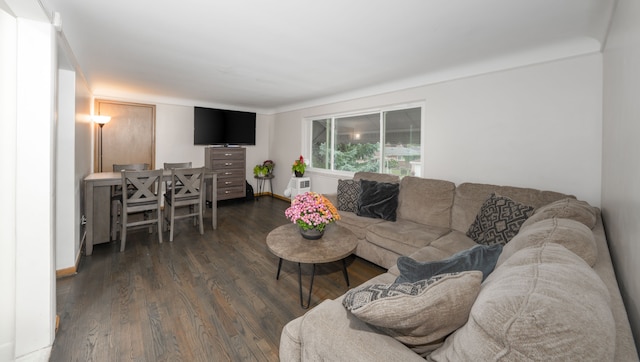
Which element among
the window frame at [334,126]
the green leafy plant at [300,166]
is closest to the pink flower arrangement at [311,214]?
the window frame at [334,126]

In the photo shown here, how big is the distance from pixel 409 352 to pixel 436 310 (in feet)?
0.64

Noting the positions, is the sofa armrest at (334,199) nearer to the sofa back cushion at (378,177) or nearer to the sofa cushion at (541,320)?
the sofa back cushion at (378,177)

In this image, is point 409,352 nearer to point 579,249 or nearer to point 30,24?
point 579,249

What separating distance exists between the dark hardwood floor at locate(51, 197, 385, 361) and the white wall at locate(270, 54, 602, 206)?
1.69 m

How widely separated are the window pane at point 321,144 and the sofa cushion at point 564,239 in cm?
418

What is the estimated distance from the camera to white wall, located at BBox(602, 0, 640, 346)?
3.37 ft

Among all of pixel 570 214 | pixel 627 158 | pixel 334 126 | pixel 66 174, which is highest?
pixel 334 126

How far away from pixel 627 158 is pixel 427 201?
184 centimetres

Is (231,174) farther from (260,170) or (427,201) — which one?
(427,201)

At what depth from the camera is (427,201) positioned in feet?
9.92

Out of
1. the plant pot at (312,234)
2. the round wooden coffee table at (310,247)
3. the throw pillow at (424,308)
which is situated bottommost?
the round wooden coffee table at (310,247)

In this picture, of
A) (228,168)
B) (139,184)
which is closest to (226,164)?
(228,168)

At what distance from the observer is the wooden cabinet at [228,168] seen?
18.5 feet

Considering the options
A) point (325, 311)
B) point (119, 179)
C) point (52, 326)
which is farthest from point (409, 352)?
point (119, 179)
